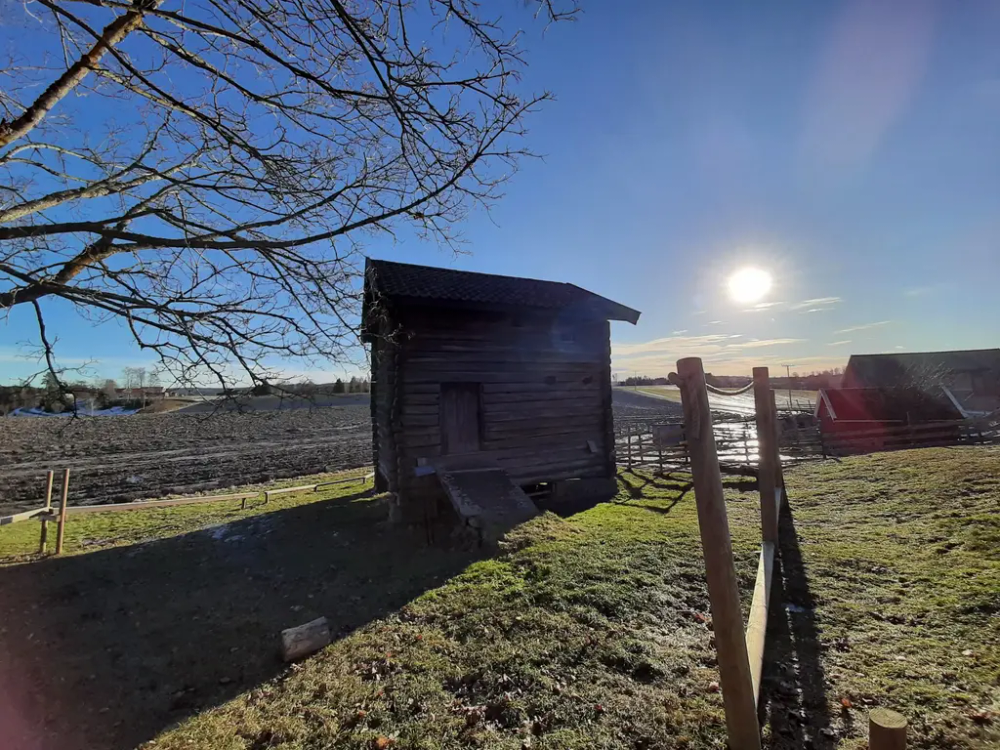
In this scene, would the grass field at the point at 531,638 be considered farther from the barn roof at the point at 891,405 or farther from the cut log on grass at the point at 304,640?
the barn roof at the point at 891,405

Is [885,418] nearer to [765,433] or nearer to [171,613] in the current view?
[765,433]

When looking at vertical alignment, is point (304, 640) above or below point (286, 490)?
above

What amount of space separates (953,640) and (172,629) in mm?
8887

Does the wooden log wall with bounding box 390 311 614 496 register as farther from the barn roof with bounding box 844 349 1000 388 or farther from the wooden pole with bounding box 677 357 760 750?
the barn roof with bounding box 844 349 1000 388

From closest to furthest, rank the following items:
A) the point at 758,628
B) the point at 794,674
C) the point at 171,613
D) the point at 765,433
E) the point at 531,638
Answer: the point at 758,628 → the point at 794,674 → the point at 531,638 → the point at 171,613 → the point at 765,433

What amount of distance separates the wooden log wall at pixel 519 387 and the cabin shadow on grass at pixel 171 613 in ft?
9.78

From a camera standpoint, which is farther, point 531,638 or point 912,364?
point 912,364

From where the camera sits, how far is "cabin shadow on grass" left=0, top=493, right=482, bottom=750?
14.1 feet

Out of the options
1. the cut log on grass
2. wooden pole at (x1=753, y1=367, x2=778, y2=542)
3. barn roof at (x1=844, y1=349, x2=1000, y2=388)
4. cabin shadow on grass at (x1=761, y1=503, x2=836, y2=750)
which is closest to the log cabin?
the cut log on grass

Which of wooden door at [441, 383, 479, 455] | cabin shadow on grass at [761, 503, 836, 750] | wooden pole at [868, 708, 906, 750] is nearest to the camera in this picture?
wooden pole at [868, 708, 906, 750]

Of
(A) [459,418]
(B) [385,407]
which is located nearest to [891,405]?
(A) [459,418]

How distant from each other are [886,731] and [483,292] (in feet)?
36.9

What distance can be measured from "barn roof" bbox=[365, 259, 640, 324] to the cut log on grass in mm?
6611

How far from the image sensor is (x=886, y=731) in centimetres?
175
